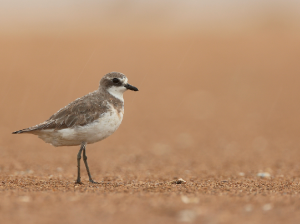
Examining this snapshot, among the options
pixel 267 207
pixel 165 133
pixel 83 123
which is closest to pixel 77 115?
pixel 83 123

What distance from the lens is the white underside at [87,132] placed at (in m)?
6.09

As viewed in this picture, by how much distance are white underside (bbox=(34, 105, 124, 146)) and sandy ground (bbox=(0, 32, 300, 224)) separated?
26.3 inches

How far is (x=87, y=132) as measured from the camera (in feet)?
20.0

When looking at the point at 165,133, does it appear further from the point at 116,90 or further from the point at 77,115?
the point at 77,115

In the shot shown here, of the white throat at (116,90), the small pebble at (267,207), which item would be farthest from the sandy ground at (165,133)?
the white throat at (116,90)

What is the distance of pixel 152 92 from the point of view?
812 inches

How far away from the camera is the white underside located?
20.0 feet

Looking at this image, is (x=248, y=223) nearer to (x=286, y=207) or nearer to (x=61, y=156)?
(x=286, y=207)

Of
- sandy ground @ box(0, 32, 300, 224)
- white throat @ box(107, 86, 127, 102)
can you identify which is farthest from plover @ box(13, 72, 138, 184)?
sandy ground @ box(0, 32, 300, 224)

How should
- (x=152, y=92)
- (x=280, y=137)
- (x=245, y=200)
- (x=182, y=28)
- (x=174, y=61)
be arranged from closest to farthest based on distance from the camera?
(x=245, y=200) < (x=280, y=137) < (x=152, y=92) < (x=174, y=61) < (x=182, y=28)

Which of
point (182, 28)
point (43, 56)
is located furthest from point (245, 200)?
point (182, 28)

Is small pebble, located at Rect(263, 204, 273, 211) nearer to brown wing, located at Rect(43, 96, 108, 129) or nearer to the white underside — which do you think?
the white underside

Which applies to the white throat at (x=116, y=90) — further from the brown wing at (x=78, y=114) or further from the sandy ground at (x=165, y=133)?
the sandy ground at (x=165, y=133)

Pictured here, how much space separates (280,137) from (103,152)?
608cm
